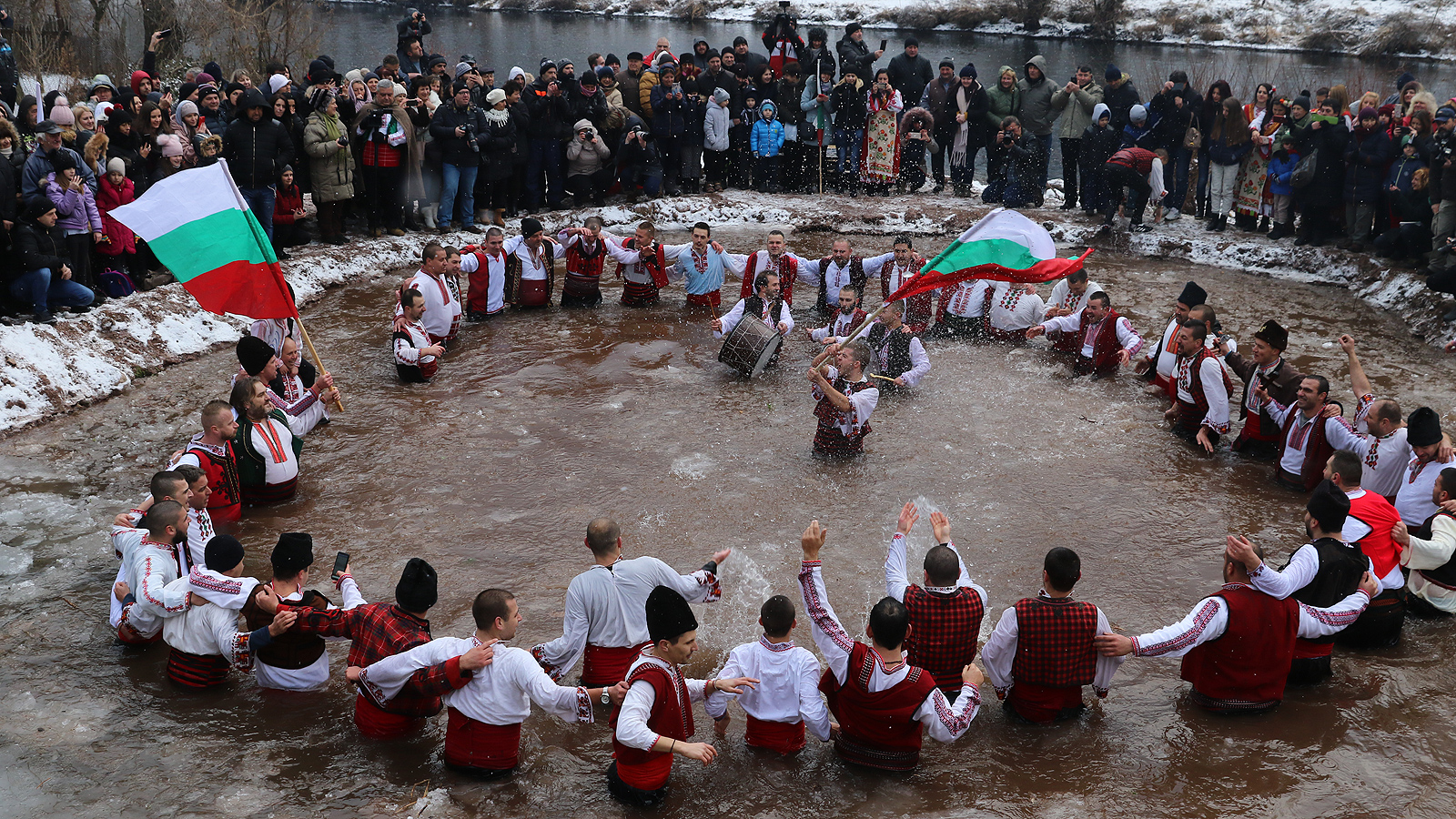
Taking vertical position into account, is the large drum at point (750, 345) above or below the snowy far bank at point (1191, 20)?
below

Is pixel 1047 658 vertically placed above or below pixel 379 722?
above

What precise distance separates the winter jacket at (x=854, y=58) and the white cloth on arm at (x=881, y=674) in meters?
13.8

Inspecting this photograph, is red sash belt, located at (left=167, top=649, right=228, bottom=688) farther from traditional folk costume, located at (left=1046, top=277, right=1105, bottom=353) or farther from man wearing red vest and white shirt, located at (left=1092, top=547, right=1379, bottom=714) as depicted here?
traditional folk costume, located at (left=1046, top=277, right=1105, bottom=353)

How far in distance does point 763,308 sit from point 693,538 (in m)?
4.06

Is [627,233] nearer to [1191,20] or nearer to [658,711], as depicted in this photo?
[658,711]

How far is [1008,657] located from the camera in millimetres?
5410

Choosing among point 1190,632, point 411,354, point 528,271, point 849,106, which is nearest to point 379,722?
point 1190,632

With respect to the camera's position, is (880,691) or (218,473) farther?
(218,473)

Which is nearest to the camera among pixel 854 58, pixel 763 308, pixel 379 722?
pixel 379 722

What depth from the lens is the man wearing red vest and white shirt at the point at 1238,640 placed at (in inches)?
208

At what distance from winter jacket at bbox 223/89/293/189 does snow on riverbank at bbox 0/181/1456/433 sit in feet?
3.60

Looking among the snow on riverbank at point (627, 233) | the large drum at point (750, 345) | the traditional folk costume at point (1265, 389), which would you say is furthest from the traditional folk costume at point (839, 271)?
the traditional folk costume at point (1265, 389)

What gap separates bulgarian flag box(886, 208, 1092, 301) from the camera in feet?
27.2

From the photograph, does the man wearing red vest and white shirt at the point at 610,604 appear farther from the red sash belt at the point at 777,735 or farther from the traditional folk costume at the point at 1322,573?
the traditional folk costume at the point at 1322,573
